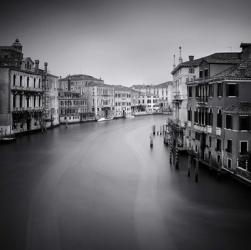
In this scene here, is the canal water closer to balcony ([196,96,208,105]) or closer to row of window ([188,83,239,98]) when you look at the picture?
balcony ([196,96,208,105])

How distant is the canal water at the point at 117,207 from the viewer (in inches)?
384

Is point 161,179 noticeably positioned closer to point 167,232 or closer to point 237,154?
point 237,154

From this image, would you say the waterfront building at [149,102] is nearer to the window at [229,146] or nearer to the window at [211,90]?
the window at [211,90]

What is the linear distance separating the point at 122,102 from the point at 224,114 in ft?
191

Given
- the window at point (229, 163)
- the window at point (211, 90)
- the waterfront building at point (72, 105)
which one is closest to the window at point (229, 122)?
the window at point (229, 163)

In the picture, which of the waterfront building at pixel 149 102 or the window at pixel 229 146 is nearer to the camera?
the window at pixel 229 146

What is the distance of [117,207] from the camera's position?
12.6 metres


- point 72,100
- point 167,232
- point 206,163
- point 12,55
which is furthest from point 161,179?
point 72,100

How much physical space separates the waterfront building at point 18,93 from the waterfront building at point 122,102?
103 ft

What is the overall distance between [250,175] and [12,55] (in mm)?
29799

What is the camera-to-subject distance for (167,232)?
10.2m

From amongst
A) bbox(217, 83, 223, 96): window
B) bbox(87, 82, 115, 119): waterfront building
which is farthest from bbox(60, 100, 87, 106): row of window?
bbox(217, 83, 223, 96): window

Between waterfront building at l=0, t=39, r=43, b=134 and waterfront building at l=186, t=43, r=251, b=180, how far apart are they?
1944cm

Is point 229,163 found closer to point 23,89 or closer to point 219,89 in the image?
point 219,89
